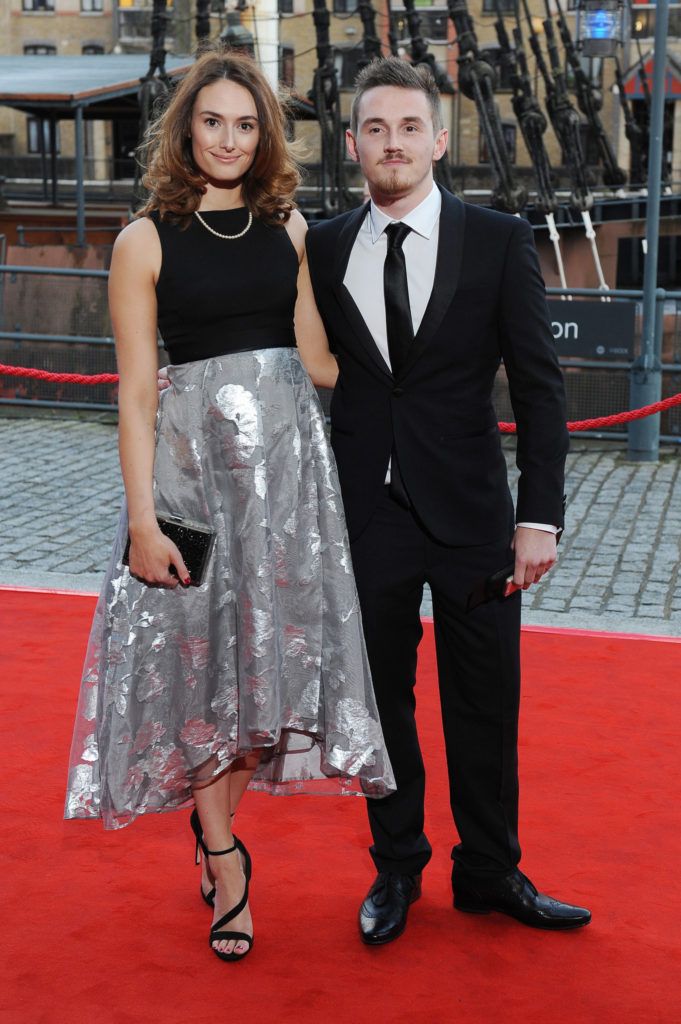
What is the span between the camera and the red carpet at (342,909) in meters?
3.04

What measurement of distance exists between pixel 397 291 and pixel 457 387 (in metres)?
0.26

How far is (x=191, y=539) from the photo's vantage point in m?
3.06

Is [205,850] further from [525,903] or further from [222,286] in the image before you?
[222,286]

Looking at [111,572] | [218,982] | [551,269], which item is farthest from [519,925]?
[551,269]

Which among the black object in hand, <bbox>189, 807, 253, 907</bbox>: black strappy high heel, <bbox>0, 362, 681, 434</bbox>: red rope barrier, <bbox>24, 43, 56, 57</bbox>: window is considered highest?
<bbox>24, 43, 56, 57</bbox>: window

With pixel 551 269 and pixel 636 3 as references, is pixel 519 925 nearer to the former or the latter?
pixel 551 269

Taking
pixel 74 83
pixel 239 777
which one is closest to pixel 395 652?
pixel 239 777

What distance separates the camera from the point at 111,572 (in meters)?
3.19

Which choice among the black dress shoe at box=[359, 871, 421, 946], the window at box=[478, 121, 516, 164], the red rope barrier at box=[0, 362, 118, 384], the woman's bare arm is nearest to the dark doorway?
the window at box=[478, 121, 516, 164]

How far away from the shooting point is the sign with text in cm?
1010

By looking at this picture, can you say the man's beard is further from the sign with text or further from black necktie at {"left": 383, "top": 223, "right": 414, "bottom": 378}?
the sign with text

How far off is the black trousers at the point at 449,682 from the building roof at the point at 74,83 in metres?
16.0

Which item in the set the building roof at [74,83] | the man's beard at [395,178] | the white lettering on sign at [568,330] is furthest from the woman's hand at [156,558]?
the building roof at [74,83]

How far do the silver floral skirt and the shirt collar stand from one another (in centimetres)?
35
